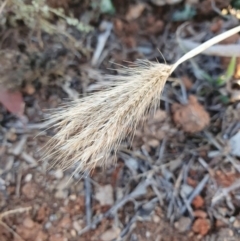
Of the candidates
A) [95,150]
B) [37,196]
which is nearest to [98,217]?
[37,196]

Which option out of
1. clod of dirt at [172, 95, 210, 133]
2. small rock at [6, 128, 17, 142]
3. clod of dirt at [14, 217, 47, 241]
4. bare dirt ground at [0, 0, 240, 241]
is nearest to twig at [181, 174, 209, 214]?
bare dirt ground at [0, 0, 240, 241]

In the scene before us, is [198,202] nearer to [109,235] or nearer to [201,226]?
[201,226]

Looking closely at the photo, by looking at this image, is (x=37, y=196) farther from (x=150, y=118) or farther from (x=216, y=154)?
(x=216, y=154)

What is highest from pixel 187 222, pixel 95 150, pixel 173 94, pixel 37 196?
pixel 173 94

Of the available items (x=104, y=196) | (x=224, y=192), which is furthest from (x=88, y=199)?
(x=224, y=192)

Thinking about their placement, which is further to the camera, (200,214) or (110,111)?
(200,214)

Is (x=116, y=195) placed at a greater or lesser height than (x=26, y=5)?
lesser

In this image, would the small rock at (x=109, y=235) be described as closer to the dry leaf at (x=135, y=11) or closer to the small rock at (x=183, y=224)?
the small rock at (x=183, y=224)
